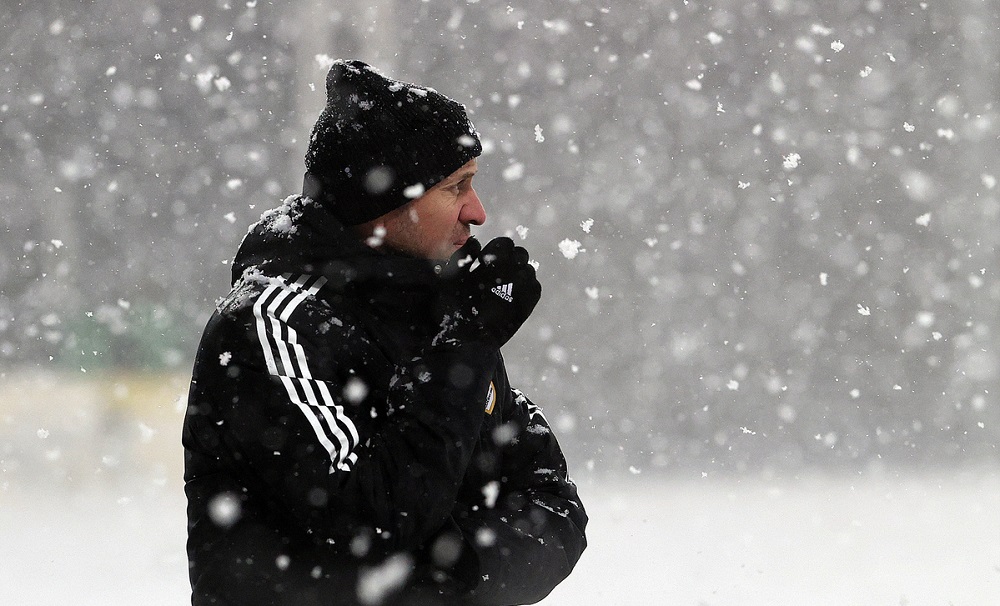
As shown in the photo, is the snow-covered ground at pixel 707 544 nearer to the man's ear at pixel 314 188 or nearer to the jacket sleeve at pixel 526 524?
the jacket sleeve at pixel 526 524

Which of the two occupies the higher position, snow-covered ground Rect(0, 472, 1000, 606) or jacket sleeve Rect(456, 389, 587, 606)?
snow-covered ground Rect(0, 472, 1000, 606)

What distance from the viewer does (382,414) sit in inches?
49.7

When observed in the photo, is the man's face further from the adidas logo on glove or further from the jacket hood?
the adidas logo on glove

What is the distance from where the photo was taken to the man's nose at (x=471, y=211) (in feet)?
4.67

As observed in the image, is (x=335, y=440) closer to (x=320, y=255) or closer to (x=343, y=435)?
(x=343, y=435)

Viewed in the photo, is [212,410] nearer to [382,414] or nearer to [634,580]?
[382,414]

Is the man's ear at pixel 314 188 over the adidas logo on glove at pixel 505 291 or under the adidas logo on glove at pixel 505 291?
over

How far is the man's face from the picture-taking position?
1.40 m

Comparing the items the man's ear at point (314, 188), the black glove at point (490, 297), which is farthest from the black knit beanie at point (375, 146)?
the black glove at point (490, 297)

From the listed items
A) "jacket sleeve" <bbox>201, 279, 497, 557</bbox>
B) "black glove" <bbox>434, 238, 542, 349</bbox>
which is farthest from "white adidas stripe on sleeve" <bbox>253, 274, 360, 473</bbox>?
"black glove" <bbox>434, 238, 542, 349</bbox>

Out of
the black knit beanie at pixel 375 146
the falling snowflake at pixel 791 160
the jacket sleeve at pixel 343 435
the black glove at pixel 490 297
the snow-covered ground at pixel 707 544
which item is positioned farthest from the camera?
the falling snowflake at pixel 791 160

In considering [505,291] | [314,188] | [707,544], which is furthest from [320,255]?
[707,544]

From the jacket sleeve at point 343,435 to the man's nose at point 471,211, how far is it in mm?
266

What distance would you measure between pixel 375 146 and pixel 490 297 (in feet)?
0.99
